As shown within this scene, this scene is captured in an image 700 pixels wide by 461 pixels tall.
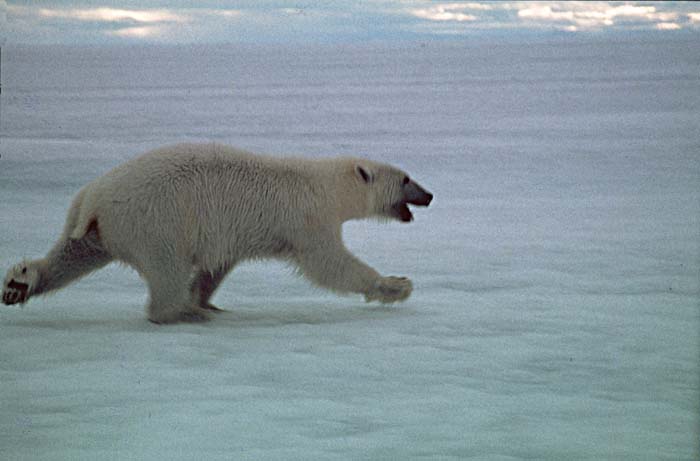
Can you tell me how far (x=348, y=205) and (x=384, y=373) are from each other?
1.20 m

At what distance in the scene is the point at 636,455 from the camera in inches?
93.5

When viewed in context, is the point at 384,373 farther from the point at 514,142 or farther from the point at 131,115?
the point at 131,115

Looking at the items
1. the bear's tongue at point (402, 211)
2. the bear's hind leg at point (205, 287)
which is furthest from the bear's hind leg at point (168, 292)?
the bear's tongue at point (402, 211)

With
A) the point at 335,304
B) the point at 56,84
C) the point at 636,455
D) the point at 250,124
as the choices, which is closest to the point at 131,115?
the point at 250,124

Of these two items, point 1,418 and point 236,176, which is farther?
point 236,176

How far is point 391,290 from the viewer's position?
4.03 metres

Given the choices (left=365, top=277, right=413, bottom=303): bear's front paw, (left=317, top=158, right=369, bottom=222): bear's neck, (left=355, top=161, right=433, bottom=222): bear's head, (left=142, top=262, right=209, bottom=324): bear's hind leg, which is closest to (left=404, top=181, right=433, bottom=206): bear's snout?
(left=355, top=161, right=433, bottom=222): bear's head

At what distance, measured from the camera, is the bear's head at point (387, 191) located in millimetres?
4148

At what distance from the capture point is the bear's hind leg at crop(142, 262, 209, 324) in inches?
144

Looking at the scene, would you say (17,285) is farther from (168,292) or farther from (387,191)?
(387,191)

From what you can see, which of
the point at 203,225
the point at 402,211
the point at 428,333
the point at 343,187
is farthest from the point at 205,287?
the point at 428,333

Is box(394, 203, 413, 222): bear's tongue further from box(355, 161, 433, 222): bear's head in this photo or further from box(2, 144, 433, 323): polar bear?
box(2, 144, 433, 323): polar bear

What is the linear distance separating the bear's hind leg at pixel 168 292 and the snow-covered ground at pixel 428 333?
57 mm

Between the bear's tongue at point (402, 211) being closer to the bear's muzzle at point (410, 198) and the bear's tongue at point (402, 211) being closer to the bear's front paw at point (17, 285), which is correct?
the bear's muzzle at point (410, 198)
